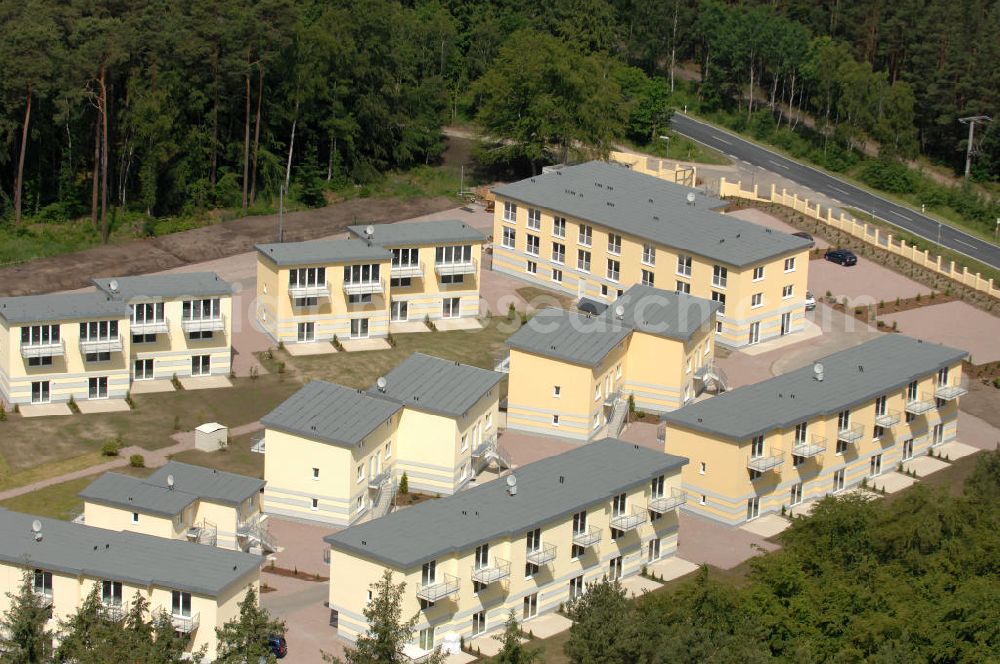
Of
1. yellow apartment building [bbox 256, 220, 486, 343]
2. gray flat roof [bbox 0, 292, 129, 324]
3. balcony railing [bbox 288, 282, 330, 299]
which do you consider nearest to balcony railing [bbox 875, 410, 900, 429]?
yellow apartment building [bbox 256, 220, 486, 343]

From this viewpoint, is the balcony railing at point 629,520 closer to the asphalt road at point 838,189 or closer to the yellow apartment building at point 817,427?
the yellow apartment building at point 817,427

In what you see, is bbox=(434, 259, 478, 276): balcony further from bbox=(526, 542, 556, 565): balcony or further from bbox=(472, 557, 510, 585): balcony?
bbox=(472, 557, 510, 585): balcony

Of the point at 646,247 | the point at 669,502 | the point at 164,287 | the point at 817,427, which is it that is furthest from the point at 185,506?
the point at 646,247

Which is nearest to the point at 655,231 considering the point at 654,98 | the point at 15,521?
the point at 654,98

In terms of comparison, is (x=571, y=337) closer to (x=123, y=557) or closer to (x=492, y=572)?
(x=492, y=572)

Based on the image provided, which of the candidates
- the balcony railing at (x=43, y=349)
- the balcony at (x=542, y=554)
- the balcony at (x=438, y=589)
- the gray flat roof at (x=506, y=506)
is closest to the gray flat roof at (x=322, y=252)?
the balcony railing at (x=43, y=349)

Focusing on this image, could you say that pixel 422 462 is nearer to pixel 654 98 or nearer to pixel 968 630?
pixel 968 630
